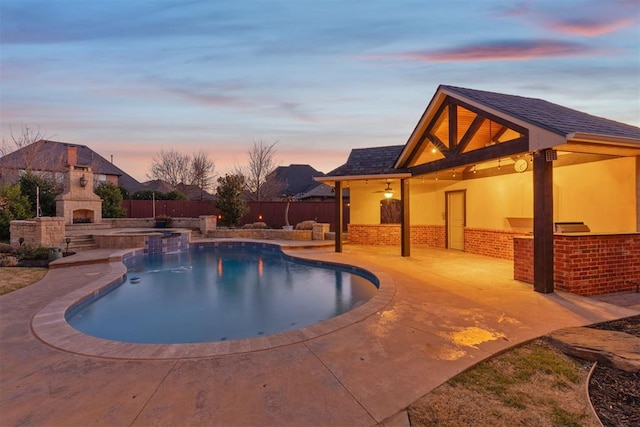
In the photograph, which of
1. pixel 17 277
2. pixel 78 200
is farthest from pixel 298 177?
pixel 17 277

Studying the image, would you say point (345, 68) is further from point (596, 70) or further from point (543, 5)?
point (596, 70)

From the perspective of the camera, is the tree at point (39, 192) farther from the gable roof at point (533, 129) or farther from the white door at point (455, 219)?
the white door at point (455, 219)

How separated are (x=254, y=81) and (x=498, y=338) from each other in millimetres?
13312

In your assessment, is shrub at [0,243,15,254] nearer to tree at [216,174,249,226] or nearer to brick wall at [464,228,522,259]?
tree at [216,174,249,226]

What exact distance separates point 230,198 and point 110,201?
7.98 meters

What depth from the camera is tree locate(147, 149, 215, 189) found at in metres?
35.8

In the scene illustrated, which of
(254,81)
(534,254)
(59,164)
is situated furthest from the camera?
(59,164)

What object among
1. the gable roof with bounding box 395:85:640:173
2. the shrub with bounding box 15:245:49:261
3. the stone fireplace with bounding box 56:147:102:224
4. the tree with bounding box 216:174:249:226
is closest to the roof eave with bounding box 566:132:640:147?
the gable roof with bounding box 395:85:640:173

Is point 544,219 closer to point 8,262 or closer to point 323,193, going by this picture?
point 8,262

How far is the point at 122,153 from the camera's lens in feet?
119

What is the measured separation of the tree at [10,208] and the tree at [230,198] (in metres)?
8.93

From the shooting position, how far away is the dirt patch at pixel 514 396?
2463 millimetres

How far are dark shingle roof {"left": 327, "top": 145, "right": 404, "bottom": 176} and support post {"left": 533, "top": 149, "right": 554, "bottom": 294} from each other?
5.27 m

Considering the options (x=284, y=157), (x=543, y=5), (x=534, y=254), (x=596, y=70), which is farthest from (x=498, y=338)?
(x=284, y=157)
